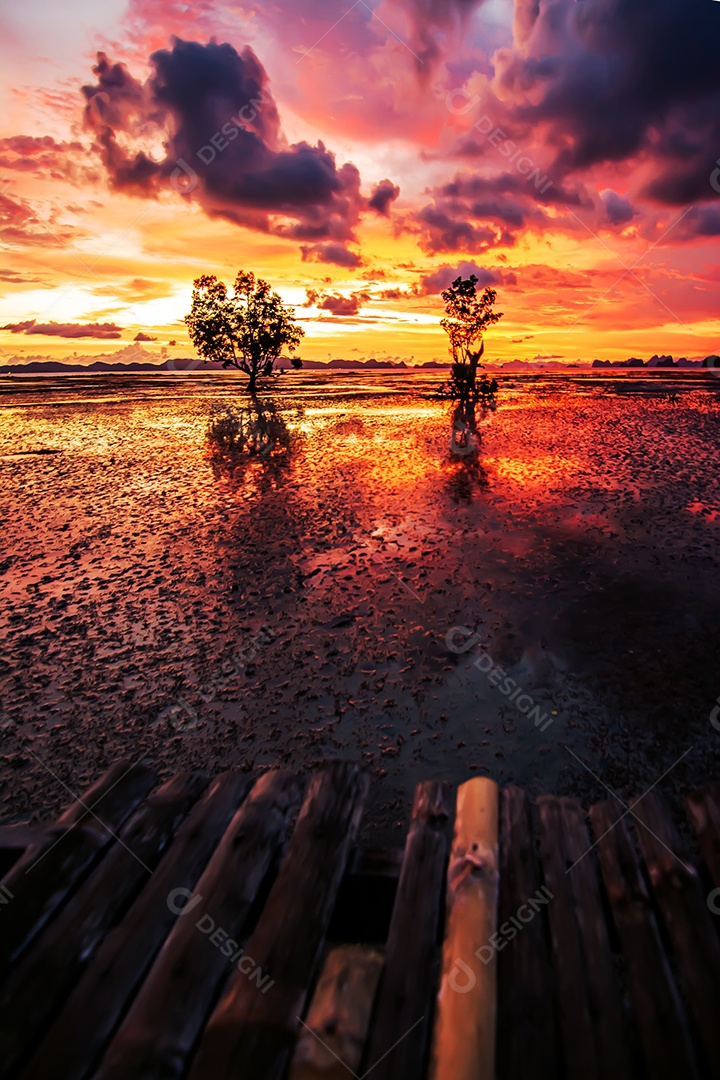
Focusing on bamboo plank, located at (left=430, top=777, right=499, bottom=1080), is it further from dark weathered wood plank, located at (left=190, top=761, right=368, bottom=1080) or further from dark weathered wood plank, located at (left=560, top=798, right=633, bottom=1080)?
dark weathered wood plank, located at (left=190, top=761, right=368, bottom=1080)

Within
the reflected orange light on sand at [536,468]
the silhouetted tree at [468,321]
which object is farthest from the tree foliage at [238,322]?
the reflected orange light on sand at [536,468]

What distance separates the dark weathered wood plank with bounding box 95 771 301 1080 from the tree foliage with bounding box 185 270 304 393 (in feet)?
132

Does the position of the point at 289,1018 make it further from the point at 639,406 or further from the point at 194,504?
the point at 639,406

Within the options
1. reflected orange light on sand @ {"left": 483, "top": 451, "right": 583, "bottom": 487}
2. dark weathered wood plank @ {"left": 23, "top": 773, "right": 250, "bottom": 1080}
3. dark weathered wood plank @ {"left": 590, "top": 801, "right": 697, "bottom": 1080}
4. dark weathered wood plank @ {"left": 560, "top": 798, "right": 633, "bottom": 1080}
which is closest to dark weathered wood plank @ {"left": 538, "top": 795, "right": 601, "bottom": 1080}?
dark weathered wood plank @ {"left": 560, "top": 798, "right": 633, "bottom": 1080}

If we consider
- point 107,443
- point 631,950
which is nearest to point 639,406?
point 107,443

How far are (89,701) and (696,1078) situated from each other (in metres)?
4.53

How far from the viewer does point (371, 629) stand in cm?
552

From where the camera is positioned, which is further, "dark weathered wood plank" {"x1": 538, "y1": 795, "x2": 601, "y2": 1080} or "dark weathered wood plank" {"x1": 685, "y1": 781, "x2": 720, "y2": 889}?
"dark weathered wood plank" {"x1": 685, "y1": 781, "x2": 720, "y2": 889}

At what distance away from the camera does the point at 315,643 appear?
208 inches

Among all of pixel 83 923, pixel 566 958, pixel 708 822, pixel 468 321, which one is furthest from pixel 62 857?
pixel 468 321

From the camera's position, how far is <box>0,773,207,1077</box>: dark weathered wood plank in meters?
1.52

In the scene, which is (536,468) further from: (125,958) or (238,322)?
(238,322)

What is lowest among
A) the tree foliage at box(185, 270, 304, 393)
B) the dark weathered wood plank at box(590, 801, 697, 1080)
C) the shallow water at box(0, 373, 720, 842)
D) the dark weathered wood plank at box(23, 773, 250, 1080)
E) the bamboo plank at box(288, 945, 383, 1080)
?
the shallow water at box(0, 373, 720, 842)

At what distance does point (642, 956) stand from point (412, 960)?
2.39 feet
